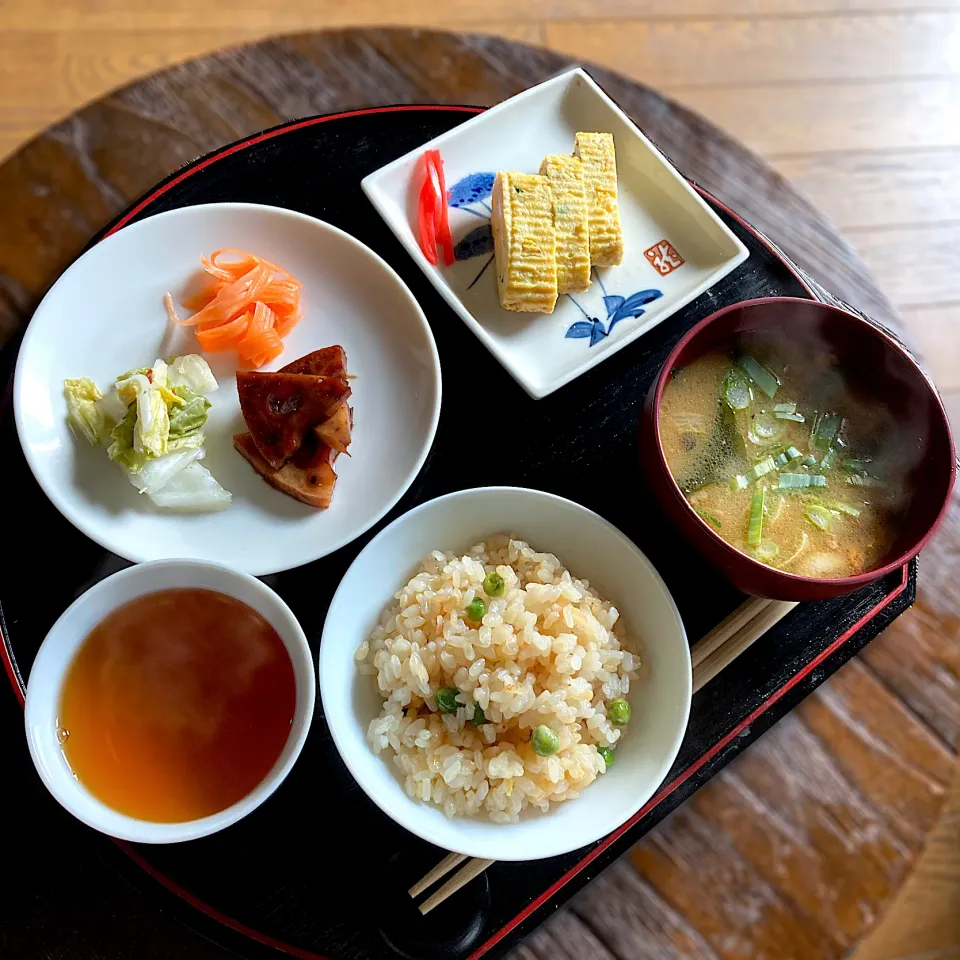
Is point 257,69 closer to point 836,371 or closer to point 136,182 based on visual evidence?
point 136,182

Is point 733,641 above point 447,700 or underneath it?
underneath

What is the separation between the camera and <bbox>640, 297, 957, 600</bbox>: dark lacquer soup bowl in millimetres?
1476

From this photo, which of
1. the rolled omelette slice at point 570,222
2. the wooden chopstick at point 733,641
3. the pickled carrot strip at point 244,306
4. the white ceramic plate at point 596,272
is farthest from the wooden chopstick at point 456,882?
the rolled omelette slice at point 570,222

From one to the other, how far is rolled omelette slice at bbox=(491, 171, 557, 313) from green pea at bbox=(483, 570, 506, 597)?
61 centimetres

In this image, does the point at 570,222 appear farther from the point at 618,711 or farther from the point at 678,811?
the point at 678,811

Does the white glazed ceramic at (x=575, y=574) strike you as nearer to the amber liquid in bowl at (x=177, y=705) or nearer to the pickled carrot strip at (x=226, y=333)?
the amber liquid in bowl at (x=177, y=705)

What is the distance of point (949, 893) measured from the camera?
235cm

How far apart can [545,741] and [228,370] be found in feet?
3.12

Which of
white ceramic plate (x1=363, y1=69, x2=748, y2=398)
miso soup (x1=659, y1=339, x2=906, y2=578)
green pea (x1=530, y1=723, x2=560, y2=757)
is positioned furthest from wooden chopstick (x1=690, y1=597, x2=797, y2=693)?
white ceramic plate (x1=363, y1=69, x2=748, y2=398)

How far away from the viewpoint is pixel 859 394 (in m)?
1.67

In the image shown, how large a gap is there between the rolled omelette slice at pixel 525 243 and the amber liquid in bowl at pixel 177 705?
0.83 meters

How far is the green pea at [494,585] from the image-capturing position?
4.86 feet

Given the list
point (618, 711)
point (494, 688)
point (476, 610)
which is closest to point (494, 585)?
point (476, 610)

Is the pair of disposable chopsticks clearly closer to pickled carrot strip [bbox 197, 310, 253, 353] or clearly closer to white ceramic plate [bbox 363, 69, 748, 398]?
white ceramic plate [bbox 363, 69, 748, 398]
